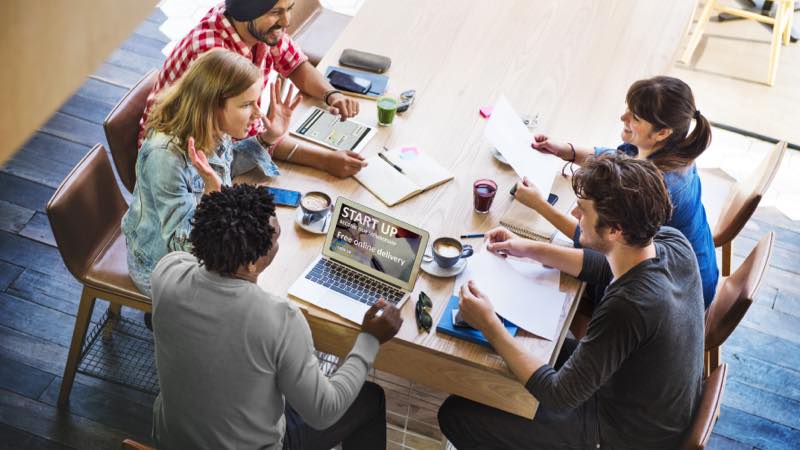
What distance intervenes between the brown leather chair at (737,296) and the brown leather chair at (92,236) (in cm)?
169

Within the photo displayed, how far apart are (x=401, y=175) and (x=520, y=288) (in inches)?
21.6

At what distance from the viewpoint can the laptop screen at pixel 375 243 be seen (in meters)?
2.00

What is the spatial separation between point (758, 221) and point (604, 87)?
1200mm

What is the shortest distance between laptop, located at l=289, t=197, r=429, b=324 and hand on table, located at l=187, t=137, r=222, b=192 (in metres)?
0.32

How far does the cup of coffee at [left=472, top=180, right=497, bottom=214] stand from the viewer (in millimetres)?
2281

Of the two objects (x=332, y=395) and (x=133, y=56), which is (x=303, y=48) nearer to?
(x=133, y=56)

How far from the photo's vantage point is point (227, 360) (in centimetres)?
160

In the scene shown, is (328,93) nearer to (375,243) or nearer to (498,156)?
(498,156)

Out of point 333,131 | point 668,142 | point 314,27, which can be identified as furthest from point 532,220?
point 314,27

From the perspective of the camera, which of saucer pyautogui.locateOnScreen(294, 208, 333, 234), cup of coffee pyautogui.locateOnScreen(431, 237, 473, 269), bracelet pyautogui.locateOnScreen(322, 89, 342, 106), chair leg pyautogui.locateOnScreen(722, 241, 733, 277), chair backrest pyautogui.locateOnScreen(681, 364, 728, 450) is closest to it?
chair backrest pyautogui.locateOnScreen(681, 364, 728, 450)

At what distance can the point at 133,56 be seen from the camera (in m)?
Answer: 4.00

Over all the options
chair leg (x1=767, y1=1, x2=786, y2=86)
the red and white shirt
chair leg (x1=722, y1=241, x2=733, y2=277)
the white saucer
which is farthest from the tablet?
chair leg (x1=767, y1=1, x2=786, y2=86)

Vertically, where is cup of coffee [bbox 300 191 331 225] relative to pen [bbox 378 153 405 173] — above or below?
below

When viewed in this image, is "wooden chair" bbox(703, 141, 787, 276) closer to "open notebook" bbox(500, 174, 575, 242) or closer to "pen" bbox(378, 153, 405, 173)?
"open notebook" bbox(500, 174, 575, 242)
